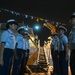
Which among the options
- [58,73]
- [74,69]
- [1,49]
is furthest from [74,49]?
[58,73]

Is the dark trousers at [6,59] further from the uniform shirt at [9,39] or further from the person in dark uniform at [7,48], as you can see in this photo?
the uniform shirt at [9,39]

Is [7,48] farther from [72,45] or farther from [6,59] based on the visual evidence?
[72,45]

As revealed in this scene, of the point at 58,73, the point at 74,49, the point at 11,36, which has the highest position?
the point at 11,36

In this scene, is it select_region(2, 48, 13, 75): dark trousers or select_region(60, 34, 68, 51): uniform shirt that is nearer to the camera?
select_region(2, 48, 13, 75): dark trousers

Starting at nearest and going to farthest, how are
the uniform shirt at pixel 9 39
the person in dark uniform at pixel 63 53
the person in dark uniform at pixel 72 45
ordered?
the person in dark uniform at pixel 72 45
the uniform shirt at pixel 9 39
the person in dark uniform at pixel 63 53

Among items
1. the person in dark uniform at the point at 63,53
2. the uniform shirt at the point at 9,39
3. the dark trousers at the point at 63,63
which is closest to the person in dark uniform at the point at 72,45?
the uniform shirt at the point at 9,39

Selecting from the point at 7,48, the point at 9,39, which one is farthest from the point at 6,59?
the point at 9,39

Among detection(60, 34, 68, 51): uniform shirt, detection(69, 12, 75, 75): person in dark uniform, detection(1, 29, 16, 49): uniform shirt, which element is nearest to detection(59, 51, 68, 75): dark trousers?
detection(60, 34, 68, 51): uniform shirt

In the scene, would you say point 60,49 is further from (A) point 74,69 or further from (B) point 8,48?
(A) point 74,69

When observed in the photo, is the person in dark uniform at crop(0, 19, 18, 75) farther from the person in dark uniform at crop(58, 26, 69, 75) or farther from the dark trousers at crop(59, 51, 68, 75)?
the dark trousers at crop(59, 51, 68, 75)

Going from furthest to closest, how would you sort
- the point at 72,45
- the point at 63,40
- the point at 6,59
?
the point at 63,40, the point at 6,59, the point at 72,45

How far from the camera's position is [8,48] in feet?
22.9

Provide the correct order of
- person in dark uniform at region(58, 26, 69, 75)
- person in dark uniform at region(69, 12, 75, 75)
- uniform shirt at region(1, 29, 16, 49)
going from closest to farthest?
person in dark uniform at region(69, 12, 75, 75) < uniform shirt at region(1, 29, 16, 49) < person in dark uniform at region(58, 26, 69, 75)

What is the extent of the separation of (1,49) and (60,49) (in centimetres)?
292
